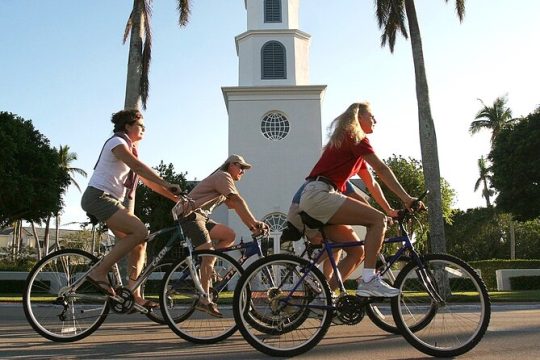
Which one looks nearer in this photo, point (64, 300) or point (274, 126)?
point (64, 300)

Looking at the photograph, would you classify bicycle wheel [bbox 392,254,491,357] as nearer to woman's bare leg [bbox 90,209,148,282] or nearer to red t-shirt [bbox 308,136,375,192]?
red t-shirt [bbox 308,136,375,192]

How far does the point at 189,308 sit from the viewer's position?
17.6 feet

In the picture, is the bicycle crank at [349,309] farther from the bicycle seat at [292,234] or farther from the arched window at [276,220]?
the arched window at [276,220]

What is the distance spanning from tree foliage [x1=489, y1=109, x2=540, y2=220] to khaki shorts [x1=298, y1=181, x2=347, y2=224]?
30.7 meters

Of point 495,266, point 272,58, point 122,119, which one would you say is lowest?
point 495,266

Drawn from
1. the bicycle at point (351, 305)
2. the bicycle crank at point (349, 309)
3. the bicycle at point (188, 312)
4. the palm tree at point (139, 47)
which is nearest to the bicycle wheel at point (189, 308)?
the bicycle at point (188, 312)

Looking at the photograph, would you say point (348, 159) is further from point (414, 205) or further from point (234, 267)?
point (234, 267)

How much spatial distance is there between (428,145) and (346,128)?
1350cm

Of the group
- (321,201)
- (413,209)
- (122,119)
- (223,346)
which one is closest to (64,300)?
(223,346)

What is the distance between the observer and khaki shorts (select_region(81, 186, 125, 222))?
5230 millimetres

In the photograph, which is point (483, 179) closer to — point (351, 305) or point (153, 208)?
point (153, 208)

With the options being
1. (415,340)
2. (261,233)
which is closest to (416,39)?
(261,233)

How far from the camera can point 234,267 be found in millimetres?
5383

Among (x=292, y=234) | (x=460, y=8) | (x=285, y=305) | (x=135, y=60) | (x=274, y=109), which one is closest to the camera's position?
(x=285, y=305)
